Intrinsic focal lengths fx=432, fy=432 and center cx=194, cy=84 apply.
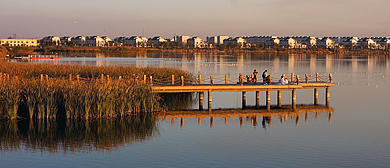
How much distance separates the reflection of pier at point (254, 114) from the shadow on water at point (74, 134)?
292cm

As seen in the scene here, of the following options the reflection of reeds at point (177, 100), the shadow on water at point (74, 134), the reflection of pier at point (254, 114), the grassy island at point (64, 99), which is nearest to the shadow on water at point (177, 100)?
the reflection of reeds at point (177, 100)

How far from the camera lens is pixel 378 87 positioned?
151 ft

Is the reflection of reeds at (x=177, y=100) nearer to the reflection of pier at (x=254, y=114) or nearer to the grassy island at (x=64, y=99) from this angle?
the reflection of pier at (x=254, y=114)

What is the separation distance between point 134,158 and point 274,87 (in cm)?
1518

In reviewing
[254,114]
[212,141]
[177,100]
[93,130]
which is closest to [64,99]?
[93,130]

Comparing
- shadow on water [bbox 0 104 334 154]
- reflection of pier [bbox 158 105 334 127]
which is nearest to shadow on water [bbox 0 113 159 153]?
shadow on water [bbox 0 104 334 154]

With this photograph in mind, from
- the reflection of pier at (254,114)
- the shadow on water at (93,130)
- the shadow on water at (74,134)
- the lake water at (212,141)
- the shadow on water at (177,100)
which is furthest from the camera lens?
the shadow on water at (177,100)

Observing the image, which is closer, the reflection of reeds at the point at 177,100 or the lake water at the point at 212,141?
the lake water at the point at 212,141

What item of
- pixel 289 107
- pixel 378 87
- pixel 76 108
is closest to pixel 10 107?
pixel 76 108

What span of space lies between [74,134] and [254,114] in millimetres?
12322

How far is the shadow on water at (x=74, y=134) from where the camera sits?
20062 mm

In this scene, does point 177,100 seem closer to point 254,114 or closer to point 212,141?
point 254,114

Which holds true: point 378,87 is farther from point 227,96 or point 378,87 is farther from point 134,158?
point 134,158

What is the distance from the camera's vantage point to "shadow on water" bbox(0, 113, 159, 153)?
65.8 ft
